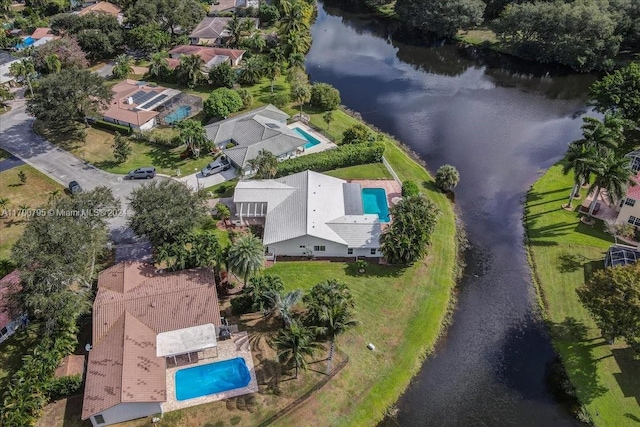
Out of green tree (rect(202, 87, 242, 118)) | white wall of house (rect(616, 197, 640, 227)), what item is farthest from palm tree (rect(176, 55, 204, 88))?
white wall of house (rect(616, 197, 640, 227))

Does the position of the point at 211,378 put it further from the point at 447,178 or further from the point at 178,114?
the point at 178,114

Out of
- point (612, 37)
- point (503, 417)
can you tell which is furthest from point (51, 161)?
point (612, 37)

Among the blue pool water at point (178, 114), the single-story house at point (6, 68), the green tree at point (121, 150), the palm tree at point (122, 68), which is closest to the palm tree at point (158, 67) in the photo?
the palm tree at point (122, 68)

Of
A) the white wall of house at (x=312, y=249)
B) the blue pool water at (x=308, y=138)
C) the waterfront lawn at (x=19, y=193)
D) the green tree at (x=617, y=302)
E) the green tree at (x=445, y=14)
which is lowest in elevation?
the waterfront lawn at (x=19, y=193)

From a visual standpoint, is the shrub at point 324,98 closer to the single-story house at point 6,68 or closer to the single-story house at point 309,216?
the single-story house at point 309,216

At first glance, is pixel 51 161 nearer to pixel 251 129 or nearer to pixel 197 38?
pixel 251 129

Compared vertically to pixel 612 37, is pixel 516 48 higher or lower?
lower

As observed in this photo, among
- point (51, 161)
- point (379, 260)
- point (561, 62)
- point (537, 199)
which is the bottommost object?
point (51, 161)

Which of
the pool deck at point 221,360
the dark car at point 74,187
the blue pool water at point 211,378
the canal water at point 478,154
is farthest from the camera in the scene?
the dark car at point 74,187
